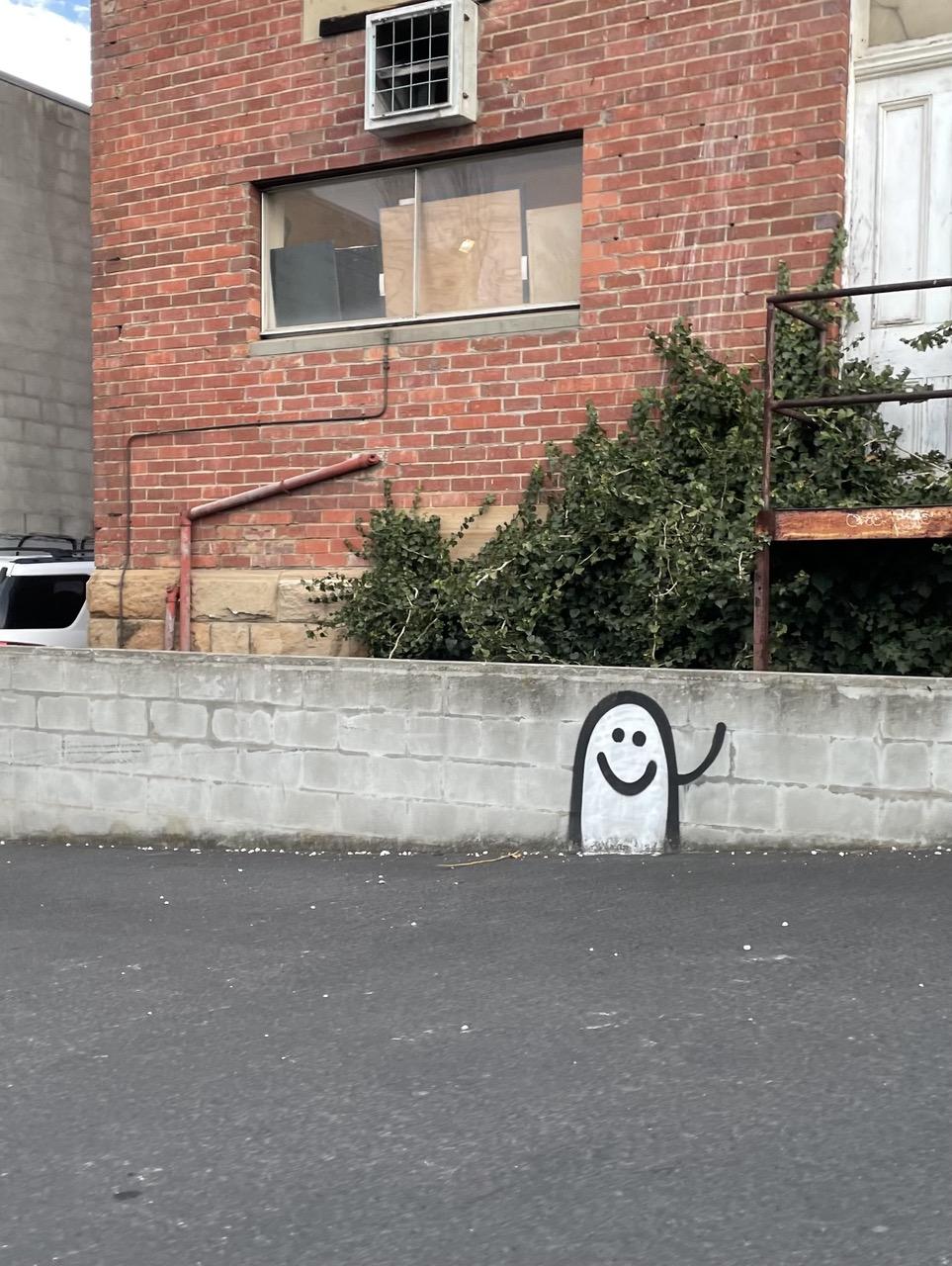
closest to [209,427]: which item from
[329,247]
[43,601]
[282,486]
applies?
[282,486]

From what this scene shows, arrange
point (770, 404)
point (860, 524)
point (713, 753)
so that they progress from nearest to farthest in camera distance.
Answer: point (713, 753) < point (860, 524) < point (770, 404)

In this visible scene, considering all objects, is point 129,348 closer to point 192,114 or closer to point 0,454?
point 192,114

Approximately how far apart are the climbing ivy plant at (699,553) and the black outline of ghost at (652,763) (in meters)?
1.48

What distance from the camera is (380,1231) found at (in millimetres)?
3279

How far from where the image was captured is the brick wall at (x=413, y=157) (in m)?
9.45

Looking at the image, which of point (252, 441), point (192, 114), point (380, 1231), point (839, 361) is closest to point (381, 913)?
point (380, 1231)

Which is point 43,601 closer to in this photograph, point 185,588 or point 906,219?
point 185,588

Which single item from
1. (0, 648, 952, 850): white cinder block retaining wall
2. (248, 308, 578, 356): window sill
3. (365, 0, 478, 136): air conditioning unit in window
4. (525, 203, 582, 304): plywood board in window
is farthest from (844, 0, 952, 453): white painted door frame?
(0, 648, 952, 850): white cinder block retaining wall

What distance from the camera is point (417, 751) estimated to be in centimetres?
809

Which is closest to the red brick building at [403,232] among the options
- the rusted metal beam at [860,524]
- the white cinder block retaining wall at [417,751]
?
the rusted metal beam at [860,524]

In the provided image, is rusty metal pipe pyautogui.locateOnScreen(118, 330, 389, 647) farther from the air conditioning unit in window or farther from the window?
the air conditioning unit in window

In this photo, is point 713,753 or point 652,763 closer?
point 713,753

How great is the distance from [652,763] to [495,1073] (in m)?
3.32

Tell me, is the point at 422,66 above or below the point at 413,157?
above
